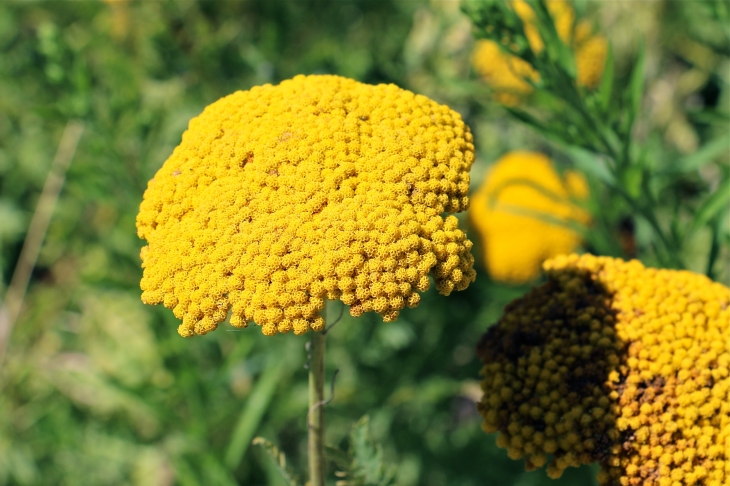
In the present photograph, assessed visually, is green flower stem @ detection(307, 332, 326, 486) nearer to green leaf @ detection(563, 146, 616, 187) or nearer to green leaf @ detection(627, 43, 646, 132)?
green leaf @ detection(563, 146, 616, 187)

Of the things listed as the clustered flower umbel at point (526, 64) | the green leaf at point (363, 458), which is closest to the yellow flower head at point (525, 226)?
the clustered flower umbel at point (526, 64)

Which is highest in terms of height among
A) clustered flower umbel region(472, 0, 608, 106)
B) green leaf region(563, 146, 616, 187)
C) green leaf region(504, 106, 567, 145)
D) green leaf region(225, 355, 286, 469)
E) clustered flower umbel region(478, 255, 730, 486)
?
clustered flower umbel region(472, 0, 608, 106)

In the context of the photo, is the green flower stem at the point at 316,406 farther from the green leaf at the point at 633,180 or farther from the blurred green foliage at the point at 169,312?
the green leaf at the point at 633,180

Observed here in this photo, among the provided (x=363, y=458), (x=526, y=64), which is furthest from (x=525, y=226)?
(x=363, y=458)

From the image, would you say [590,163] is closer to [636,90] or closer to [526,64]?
[636,90]

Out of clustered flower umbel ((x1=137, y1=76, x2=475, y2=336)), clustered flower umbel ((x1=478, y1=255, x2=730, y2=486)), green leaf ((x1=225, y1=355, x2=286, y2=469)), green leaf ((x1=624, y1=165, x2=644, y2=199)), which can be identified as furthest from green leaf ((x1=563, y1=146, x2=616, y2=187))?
green leaf ((x1=225, y1=355, x2=286, y2=469))

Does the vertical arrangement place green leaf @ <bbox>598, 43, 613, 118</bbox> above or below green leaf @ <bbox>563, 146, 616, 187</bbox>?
above

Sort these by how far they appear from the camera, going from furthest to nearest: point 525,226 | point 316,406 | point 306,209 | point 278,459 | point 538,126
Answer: point 525,226, point 538,126, point 278,459, point 316,406, point 306,209

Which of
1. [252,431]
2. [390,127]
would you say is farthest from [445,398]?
[390,127]
